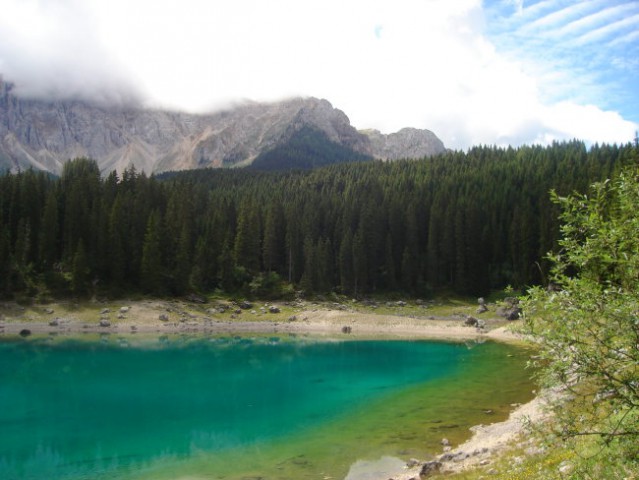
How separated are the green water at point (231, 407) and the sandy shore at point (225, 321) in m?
13.4

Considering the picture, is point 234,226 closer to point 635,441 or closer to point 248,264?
point 248,264

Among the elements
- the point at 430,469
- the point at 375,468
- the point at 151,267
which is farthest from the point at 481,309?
the point at 430,469

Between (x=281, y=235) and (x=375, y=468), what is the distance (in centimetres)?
10502

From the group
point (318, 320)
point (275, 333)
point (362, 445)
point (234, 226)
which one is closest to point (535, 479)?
point (362, 445)

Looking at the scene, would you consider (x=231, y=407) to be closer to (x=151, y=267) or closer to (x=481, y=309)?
(x=151, y=267)

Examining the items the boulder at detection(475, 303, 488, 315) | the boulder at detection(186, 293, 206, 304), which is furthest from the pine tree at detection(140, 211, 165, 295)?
the boulder at detection(475, 303, 488, 315)

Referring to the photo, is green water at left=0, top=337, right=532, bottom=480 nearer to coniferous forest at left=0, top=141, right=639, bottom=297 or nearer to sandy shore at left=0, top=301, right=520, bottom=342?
sandy shore at left=0, top=301, right=520, bottom=342

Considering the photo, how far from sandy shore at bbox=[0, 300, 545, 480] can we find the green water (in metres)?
13.4

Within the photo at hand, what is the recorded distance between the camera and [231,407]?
36.8m

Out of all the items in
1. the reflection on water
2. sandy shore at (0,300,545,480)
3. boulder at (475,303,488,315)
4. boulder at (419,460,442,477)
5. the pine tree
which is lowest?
sandy shore at (0,300,545,480)

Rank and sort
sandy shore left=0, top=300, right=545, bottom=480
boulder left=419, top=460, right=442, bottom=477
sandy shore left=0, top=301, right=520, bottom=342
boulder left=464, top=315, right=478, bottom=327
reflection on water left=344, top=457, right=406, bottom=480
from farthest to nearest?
boulder left=464, top=315, right=478, bottom=327
sandy shore left=0, top=301, right=520, bottom=342
sandy shore left=0, top=300, right=545, bottom=480
reflection on water left=344, top=457, right=406, bottom=480
boulder left=419, top=460, right=442, bottom=477

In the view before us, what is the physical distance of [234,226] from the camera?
134m

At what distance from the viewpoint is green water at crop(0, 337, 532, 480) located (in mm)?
24766

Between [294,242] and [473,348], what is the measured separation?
2443 inches
